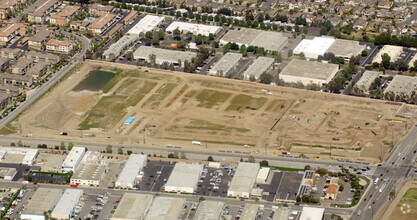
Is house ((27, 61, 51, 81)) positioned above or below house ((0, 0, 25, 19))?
above

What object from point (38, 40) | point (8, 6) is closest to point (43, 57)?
point (38, 40)

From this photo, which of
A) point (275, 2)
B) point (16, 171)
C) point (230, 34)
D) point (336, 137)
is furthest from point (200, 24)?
point (16, 171)

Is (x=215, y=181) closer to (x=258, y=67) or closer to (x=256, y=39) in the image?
(x=258, y=67)

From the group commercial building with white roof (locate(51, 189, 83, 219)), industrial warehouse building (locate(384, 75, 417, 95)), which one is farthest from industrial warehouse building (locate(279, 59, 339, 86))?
commercial building with white roof (locate(51, 189, 83, 219))

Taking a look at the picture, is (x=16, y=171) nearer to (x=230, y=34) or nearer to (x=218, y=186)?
(x=218, y=186)

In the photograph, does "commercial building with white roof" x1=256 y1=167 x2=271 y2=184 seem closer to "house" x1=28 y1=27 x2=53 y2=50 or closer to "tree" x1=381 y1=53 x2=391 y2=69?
"tree" x1=381 y1=53 x2=391 y2=69

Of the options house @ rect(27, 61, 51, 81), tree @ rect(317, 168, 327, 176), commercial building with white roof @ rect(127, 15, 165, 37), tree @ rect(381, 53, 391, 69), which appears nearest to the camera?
tree @ rect(317, 168, 327, 176)
